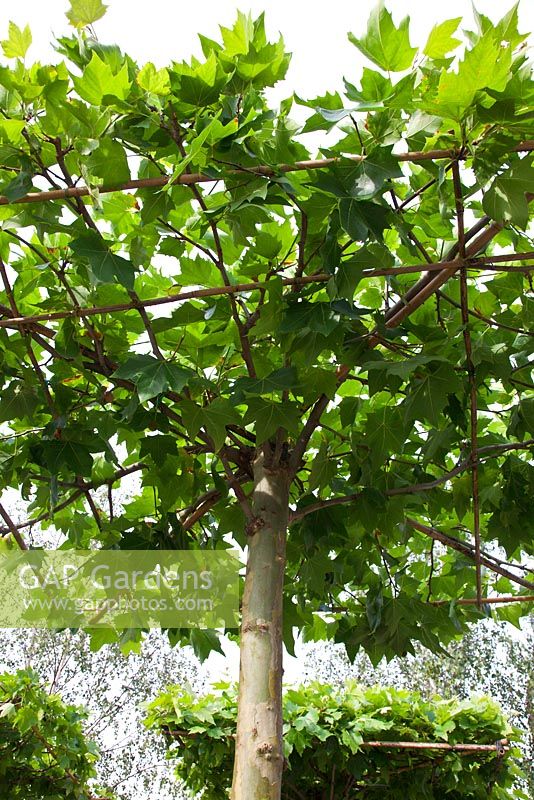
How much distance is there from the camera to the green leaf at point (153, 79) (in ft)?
3.98

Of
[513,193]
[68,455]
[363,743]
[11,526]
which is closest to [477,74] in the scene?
[513,193]

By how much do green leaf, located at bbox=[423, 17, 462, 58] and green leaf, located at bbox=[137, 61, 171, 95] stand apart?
Result: 447mm

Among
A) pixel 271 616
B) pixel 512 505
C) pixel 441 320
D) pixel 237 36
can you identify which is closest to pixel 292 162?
pixel 237 36

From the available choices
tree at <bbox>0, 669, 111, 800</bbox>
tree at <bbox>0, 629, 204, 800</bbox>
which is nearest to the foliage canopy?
tree at <bbox>0, 669, 111, 800</bbox>

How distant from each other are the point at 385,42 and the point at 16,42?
62 centimetres

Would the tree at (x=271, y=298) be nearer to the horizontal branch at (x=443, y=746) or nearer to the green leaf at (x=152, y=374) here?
the green leaf at (x=152, y=374)

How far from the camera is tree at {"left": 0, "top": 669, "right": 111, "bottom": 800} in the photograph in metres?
3.70

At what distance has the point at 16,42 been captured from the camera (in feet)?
4.18

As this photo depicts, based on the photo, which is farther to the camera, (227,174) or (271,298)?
(271,298)

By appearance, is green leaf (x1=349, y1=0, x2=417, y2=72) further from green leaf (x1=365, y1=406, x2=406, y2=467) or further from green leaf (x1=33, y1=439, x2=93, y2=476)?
green leaf (x1=33, y1=439, x2=93, y2=476)

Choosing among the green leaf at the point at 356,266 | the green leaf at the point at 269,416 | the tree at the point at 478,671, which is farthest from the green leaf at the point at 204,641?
the tree at the point at 478,671

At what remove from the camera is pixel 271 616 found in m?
1.52

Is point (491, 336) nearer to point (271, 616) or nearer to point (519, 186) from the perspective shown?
point (519, 186)

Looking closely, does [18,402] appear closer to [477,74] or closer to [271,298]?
[271,298]
